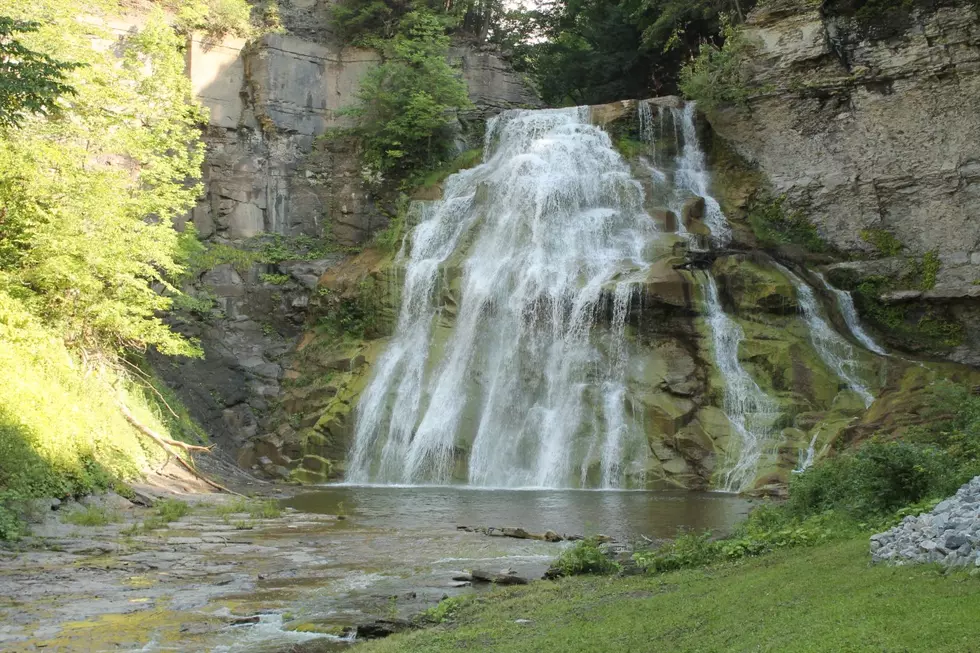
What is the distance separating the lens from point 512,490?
59.9ft

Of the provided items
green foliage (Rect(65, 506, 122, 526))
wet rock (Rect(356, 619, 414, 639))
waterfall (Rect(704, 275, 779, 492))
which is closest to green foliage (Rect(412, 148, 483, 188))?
waterfall (Rect(704, 275, 779, 492))

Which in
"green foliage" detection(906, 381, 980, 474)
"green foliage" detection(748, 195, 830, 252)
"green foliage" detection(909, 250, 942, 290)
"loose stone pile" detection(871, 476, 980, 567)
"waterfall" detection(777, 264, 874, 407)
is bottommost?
"loose stone pile" detection(871, 476, 980, 567)

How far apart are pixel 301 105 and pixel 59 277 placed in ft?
52.8

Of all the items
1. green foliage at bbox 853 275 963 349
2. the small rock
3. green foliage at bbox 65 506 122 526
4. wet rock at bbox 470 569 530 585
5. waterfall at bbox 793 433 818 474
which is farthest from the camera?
green foliage at bbox 853 275 963 349

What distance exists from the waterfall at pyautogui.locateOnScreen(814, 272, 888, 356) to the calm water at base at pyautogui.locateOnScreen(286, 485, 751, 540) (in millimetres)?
7258

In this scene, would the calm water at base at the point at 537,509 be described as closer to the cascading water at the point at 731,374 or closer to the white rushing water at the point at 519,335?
the cascading water at the point at 731,374

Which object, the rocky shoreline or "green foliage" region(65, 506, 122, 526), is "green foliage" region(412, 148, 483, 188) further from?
"green foliage" region(65, 506, 122, 526)

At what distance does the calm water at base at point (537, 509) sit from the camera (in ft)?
41.1

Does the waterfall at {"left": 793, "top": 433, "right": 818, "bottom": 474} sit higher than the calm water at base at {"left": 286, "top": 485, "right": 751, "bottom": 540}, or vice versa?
the waterfall at {"left": 793, "top": 433, "right": 818, "bottom": 474}

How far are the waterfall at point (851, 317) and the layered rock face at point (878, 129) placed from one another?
93cm

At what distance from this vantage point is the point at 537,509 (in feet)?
48.2

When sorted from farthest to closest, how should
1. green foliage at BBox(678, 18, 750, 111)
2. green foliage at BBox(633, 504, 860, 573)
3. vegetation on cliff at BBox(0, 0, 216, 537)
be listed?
green foliage at BBox(678, 18, 750, 111)
vegetation on cliff at BBox(0, 0, 216, 537)
green foliage at BBox(633, 504, 860, 573)

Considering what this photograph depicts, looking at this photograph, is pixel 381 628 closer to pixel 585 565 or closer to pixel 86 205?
pixel 585 565

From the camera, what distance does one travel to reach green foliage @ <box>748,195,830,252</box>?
24.7 metres
